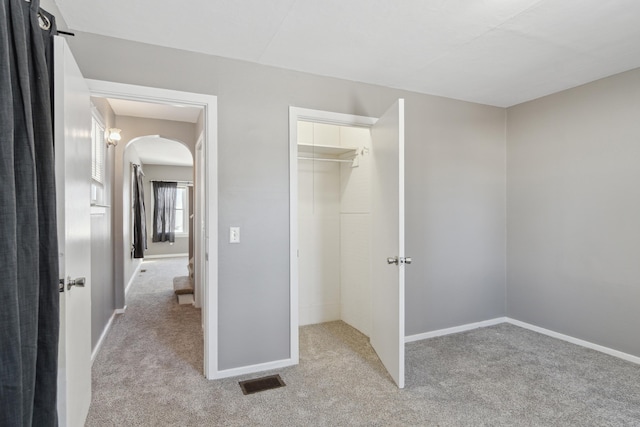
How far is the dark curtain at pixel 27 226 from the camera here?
42.4 inches

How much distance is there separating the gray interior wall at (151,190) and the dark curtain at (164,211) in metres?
0.12

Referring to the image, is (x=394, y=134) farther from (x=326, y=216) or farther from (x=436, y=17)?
(x=326, y=216)

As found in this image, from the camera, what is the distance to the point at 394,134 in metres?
2.53

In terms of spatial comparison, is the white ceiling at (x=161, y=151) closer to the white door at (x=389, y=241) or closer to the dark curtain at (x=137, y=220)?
the dark curtain at (x=137, y=220)

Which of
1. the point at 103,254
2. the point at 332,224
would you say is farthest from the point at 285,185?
the point at 103,254

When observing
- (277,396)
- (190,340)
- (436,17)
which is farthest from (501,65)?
(190,340)

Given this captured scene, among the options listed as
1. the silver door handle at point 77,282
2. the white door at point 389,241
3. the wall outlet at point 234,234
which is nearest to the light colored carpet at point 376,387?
the white door at point 389,241

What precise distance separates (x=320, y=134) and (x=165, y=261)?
684cm

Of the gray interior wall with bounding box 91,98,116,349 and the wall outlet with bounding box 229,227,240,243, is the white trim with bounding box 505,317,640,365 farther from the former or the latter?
the gray interior wall with bounding box 91,98,116,349

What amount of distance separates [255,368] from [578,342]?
2950mm

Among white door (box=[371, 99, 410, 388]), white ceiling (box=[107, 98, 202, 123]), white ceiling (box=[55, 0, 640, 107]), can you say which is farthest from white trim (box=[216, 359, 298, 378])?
white ceiling (box=[107, 98, 202, 123])

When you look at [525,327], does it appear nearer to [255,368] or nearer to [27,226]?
[255,368]

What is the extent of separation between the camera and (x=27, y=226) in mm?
1226

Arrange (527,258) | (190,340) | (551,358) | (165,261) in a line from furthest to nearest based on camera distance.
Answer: (165,261)
(527,258)
(190,340)
(551,358)
